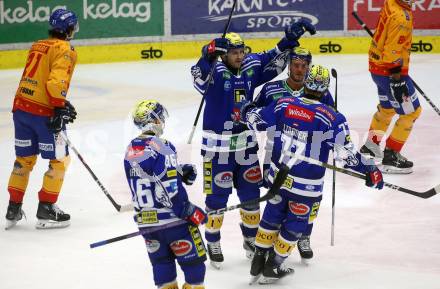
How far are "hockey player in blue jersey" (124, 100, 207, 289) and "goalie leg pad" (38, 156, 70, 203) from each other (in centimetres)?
257

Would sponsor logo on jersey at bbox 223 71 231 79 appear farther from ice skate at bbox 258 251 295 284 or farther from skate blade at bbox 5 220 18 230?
skate blade at bbox 5 220 18 230

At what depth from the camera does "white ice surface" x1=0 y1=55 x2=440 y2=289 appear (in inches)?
278

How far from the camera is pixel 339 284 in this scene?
6898mm

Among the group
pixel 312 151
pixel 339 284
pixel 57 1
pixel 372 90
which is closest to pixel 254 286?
pixel 339 284

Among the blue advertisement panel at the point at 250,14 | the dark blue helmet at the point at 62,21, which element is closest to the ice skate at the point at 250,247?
the dark blue helmet at the point at 62,21

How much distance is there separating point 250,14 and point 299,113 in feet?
31.9

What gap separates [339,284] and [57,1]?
9749mm

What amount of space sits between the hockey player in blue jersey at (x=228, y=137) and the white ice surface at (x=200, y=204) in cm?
32

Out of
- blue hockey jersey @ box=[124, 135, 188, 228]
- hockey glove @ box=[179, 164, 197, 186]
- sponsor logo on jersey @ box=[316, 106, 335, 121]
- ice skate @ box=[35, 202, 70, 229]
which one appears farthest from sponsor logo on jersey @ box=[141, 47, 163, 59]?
blue hockey jersey @ box=[124, 135, 188, 228]

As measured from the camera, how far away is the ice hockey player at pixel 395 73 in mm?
9961

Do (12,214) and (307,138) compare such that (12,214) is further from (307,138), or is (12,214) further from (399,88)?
(399,88)

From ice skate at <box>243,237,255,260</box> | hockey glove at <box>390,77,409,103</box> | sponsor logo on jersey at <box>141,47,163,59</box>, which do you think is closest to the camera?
ice skate at <box>243,237,255,260</box>

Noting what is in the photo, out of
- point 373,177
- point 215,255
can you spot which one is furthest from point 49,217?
point 373,177

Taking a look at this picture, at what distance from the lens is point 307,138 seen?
6625 millimetres
